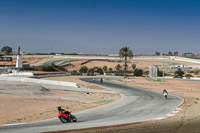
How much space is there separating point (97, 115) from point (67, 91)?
22.1 m

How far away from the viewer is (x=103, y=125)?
19.8m

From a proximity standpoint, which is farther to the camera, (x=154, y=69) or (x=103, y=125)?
(x=154, y=69)

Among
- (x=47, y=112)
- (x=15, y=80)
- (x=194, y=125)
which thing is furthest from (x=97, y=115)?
(x=15, y=80)

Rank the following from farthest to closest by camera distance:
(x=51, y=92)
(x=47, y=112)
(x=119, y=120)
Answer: (x=51, y=92)
(x=47, y=112)
(x=119, y=120)

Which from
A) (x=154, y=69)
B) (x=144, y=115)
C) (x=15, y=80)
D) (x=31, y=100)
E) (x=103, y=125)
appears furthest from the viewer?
(x=154, y=69)

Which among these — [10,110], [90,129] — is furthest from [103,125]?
[10,110]

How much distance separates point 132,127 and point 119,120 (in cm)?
347

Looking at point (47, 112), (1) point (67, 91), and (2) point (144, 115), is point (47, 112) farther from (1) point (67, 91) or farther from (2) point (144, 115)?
(1) point (67, 91)

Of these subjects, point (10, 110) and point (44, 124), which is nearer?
point (44, 124)

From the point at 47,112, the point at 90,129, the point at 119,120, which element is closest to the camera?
the point at 90,129

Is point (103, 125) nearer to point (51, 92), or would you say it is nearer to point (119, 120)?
point (119, 120)

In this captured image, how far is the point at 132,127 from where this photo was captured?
18812 millimetres

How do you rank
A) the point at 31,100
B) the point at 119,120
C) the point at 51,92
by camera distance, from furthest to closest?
the point at 51,92
the point at 31,100
the point at 119,120

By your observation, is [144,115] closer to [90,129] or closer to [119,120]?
[119,120]
